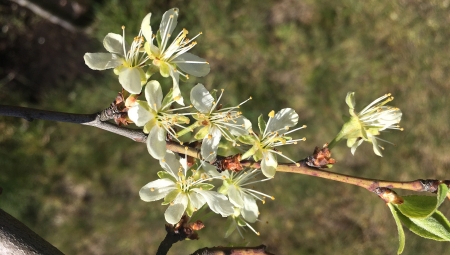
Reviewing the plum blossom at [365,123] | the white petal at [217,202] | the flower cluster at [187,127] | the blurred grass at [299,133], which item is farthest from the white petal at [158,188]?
the blurred grass at [299,133]

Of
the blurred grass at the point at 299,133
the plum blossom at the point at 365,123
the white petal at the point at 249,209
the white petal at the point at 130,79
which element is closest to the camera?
the white petal at the point at 130,79

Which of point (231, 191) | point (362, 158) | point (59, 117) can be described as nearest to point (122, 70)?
point (59, 117)

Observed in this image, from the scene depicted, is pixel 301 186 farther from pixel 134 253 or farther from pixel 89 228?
pixel 89 228

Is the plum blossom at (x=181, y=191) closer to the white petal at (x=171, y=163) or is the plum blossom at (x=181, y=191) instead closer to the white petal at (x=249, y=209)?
the white petal at (x=171, y=163)

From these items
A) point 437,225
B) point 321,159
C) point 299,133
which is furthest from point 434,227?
point 299,133

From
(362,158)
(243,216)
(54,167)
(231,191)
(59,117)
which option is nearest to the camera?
(59,117)

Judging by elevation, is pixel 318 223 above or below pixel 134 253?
below

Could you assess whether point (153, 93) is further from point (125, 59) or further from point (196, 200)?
point (196, 200)
